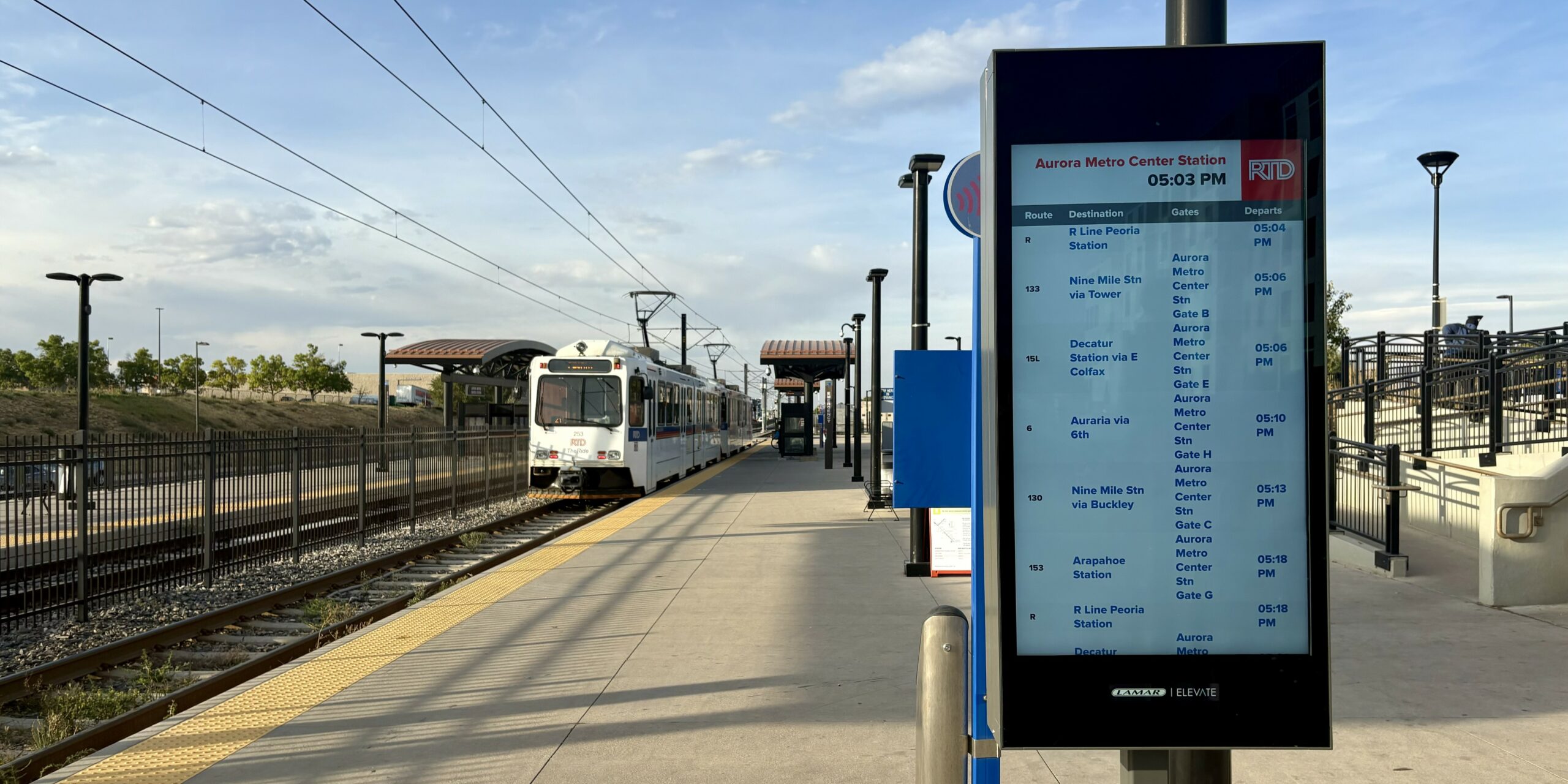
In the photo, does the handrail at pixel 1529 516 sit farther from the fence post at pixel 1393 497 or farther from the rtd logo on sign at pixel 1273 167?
the rtd logo on sign at pixel 1273 167

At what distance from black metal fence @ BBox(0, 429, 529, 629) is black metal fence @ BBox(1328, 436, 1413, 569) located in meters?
9.85

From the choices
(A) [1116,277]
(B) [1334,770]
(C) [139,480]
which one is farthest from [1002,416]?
(C) [139,480]

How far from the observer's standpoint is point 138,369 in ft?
222

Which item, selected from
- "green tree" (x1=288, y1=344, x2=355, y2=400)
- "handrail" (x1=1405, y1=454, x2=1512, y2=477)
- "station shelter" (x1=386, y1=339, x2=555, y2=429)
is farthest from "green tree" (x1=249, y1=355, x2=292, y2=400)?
"handrail" (x1=1405, y1=454, x2=1512, y2=477)

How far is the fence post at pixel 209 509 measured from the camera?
1038cm

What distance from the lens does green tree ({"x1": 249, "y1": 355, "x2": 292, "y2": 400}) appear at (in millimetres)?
79375

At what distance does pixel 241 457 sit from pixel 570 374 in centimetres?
883

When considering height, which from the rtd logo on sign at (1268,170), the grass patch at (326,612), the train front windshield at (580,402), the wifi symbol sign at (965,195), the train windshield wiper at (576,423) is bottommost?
the grass patch at (326,612)

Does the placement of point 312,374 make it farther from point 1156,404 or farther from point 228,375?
point 1156,404

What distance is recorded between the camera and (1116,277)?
2.51m

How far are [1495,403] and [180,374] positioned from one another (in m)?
80.2

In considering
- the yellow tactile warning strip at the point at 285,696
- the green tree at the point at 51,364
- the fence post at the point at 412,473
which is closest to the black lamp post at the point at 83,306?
the fence post at the point at 412,473

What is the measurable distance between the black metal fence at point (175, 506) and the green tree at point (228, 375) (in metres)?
73.5

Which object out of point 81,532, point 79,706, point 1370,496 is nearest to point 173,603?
point 81,532
